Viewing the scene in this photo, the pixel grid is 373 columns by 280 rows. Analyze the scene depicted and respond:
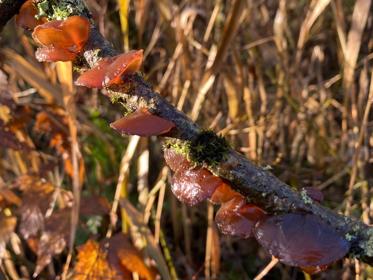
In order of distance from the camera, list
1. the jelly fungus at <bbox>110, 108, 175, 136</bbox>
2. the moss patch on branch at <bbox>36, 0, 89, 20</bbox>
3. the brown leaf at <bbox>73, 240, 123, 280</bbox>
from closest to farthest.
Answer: the jelly fungus at <bbox>110, 108, 175, 136</bbox> < the moss patch on branch at <bbox>36, 0, 89, 20</bbox> < the brown leaf at <bbox>73, 240, 123, 280</bbox>

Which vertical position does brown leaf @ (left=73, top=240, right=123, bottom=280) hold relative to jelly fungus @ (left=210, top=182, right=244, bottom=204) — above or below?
below

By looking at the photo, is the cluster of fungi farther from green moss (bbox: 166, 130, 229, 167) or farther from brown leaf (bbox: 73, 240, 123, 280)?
brown leaf (bbox: 73, 240, 123, 280)

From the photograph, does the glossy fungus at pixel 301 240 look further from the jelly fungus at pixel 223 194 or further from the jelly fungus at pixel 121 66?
the jelly fungus at pixel 121 66

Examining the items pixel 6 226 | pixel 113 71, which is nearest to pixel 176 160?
pixel 113 71

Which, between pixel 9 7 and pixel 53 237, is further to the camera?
pixel 53 237

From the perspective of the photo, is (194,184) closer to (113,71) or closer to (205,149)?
(205,149)

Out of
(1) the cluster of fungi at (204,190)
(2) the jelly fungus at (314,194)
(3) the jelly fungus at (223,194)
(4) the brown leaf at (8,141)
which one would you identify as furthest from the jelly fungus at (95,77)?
(4) the brown leaf at (8,141)

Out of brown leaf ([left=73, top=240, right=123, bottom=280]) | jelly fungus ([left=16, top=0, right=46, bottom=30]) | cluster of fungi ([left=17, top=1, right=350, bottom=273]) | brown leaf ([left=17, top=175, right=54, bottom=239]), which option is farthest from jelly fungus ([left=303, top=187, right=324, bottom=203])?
brown leaf ([left=17, top=175, right=54, bottom=239])

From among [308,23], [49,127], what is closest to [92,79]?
[49,127]
